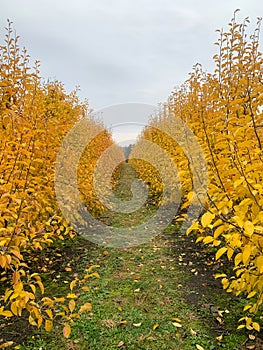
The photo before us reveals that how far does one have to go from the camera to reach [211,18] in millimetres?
5004

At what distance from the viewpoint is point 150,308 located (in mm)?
3066

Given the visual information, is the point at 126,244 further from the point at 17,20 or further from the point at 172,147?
the point at 17,20

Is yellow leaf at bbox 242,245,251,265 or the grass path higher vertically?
yellow leaf at bbox 242,245,251,265

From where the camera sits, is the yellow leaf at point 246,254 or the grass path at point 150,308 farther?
the grass path at point 150,308

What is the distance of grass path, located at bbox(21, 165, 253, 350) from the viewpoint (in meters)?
2.55

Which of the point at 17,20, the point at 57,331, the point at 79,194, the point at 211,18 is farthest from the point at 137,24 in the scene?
the point at 57,331

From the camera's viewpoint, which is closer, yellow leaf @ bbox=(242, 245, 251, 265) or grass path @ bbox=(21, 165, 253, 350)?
yellow leaf @ bbox=(242, 245, 251, 265)

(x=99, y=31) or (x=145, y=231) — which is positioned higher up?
(x=99, y=31)

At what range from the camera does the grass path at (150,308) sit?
8.36 ft

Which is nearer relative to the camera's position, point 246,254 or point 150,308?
point 246,254

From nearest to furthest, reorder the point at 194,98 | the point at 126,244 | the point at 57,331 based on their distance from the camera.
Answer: the point at 57,331 → the point at 126,244 → the point at 194,98

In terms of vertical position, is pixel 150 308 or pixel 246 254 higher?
pixel 246 254

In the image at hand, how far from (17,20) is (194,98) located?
3113 mm

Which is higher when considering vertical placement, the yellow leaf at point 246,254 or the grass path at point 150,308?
the yellow leaf at point 246,254
